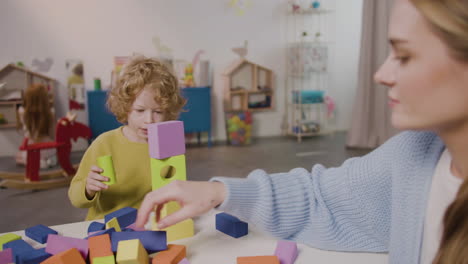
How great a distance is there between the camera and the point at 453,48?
56cm

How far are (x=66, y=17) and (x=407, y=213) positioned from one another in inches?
183

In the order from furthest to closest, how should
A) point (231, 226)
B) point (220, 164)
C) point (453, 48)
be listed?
point (220, 164)
point (231, 226)
point (453, 48)

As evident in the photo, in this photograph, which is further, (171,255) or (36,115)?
(36,115)

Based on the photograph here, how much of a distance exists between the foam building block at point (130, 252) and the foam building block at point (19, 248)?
0.20m

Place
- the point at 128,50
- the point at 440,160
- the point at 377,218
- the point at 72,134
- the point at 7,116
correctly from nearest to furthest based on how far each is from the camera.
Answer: the point at 440,160
the point at 377,218
the point at 72,134
the point at 7,116
the point at 128,50

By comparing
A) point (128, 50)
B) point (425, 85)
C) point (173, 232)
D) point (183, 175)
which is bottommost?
point (173, 232)

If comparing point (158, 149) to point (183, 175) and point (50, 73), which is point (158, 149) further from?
point (50, 73)

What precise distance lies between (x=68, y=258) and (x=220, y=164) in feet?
10.8

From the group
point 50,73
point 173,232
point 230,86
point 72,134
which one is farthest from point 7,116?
point 173,232

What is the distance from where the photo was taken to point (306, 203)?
0.90 meters

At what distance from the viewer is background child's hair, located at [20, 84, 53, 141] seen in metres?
3.82

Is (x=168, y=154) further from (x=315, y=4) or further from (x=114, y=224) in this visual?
(x=315, y=4)

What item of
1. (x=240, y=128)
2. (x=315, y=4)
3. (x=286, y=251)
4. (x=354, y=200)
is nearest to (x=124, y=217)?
(x=286, y=251)

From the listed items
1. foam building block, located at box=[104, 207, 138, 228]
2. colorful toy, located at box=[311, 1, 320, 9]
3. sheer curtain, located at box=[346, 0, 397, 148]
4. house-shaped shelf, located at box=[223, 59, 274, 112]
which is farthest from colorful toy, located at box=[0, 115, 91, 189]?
colorful toy, located at box=[311, 1, 320, 9]
